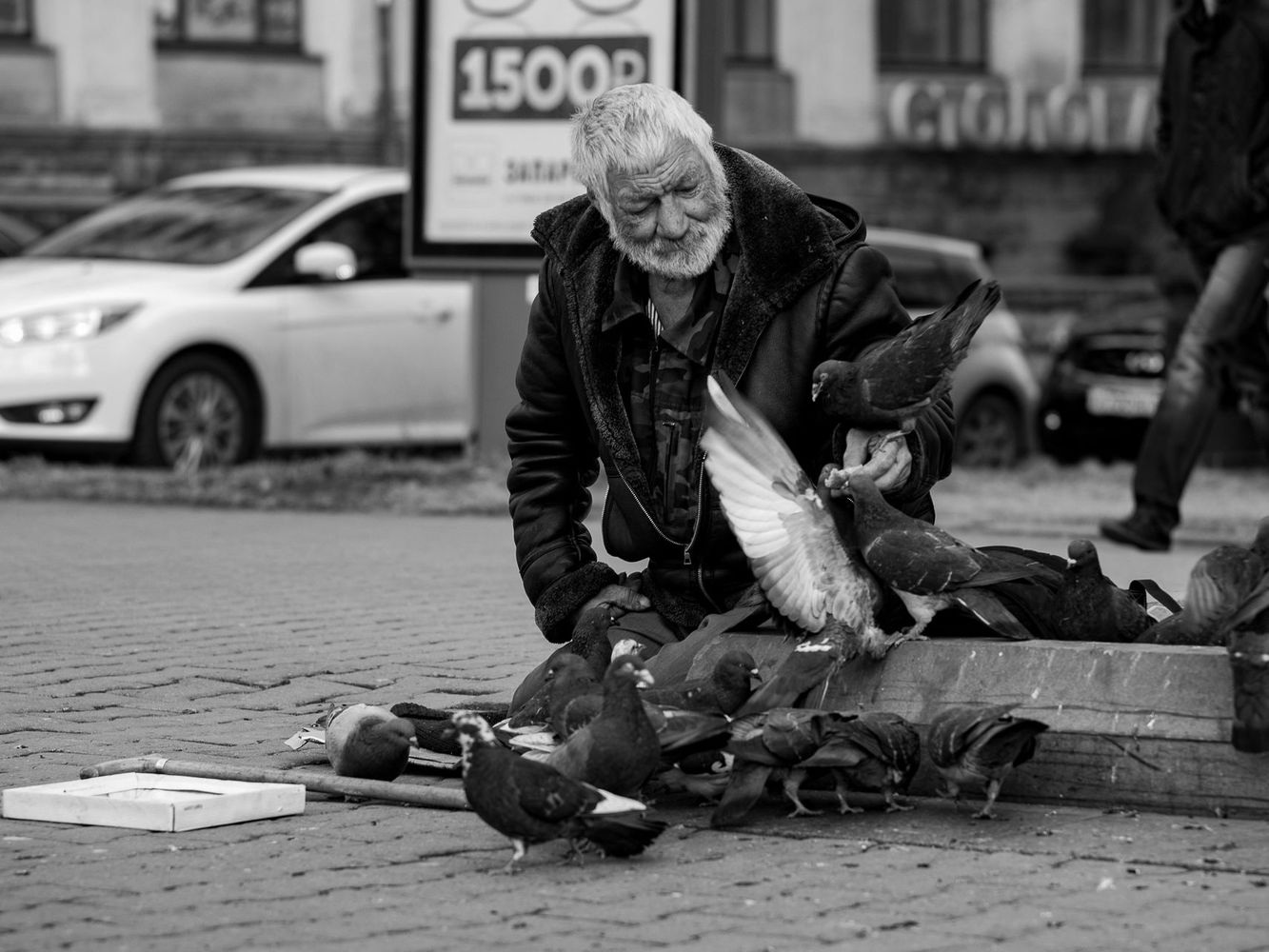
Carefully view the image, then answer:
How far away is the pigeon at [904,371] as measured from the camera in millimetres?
5172

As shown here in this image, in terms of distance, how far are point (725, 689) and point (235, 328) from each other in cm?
874

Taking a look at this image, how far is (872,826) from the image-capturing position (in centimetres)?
485

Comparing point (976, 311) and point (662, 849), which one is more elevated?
point (976, 311)

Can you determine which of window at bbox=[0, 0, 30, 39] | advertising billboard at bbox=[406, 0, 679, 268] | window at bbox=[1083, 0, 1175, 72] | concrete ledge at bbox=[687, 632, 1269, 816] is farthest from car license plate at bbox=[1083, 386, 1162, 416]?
window at bbox=[1083, 0, 1175, 72]

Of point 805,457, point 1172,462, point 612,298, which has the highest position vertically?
point 612,298

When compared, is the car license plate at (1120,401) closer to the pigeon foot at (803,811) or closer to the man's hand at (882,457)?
the man's hand at (882,457)

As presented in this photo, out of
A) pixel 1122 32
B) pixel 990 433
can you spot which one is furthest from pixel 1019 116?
pixel 990 433

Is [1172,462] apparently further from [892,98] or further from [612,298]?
[892,98]

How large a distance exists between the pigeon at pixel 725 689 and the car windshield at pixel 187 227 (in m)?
9.15

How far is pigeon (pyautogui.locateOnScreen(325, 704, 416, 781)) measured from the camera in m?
5.24

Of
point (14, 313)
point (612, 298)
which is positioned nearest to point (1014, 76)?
point (14, 313)

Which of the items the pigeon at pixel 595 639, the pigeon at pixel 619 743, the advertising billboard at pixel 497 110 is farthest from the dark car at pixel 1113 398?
the pigeon at pixel 619 743

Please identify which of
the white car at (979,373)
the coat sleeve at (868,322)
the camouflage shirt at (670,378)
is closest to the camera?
the coat sleeve at (868,322)

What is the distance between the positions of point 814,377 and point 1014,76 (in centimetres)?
2675
